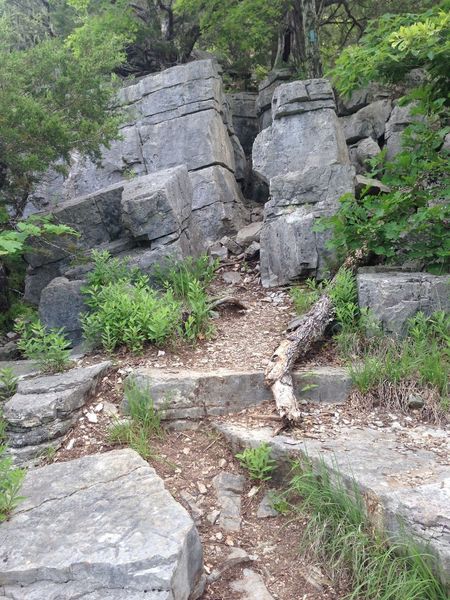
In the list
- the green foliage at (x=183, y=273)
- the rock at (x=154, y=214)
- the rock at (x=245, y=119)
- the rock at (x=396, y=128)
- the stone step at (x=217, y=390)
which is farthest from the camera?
the rock at (x=245, y=119)

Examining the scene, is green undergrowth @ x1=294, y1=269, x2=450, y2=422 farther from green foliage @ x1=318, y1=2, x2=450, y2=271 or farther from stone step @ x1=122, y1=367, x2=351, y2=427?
green foliage @ x1=318, y1=2, x2=450, y2=271

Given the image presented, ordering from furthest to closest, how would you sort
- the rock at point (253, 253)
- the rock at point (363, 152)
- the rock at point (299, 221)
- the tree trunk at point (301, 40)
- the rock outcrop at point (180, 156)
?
the tree trunk at point (301, 40) < the rock at point (363, 152) < the rock at point (253, 253) < the rock outcrop at point (180, 156) < the rock at point (299, 221)

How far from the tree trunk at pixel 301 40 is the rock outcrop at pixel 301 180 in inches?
90.0

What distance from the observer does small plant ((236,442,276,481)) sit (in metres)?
3.76

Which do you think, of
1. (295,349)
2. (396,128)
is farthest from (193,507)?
(396,128)

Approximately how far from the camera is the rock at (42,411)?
4230 mm

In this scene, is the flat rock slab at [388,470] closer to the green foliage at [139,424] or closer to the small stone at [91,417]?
the green foliage at [139,424]

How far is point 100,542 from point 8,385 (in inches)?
96.3

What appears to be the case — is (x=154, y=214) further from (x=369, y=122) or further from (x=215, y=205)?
(x=369, y=122)

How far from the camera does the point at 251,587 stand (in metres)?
3.00

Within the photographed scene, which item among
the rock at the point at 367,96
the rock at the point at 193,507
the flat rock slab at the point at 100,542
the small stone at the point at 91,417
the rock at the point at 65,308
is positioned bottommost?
the rock at the point at 193,507

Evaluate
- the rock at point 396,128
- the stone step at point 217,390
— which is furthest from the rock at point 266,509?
the rock at point 396,128

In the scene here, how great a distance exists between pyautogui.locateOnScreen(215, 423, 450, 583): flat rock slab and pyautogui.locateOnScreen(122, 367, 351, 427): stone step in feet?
0.96

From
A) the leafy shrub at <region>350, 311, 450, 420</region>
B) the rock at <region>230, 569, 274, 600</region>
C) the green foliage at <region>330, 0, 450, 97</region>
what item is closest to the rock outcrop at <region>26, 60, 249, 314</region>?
the green foliage at <region>330, 0, 450, 97</region>
